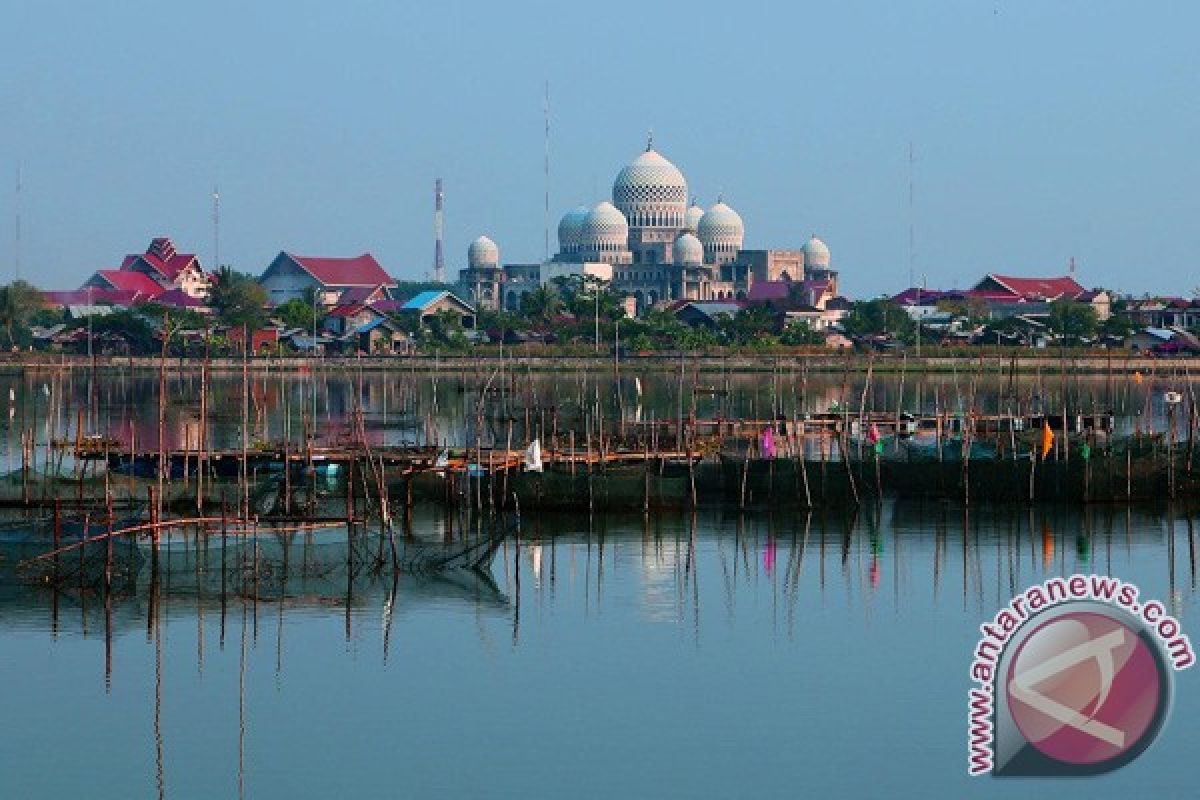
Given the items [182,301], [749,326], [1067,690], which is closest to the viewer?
[1067,690]

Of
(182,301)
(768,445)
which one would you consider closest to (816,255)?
(182,301)

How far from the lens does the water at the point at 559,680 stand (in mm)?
16766

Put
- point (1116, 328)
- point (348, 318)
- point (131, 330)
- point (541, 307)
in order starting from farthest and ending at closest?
point (541, 307)
point (348, 318)
point (1116, 328)
point (131, 330)

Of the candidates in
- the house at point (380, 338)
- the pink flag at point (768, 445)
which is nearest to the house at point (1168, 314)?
the house at point (380, 338)

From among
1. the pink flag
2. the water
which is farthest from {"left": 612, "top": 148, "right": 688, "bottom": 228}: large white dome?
the water

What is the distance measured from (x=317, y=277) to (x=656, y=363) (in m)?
42.8

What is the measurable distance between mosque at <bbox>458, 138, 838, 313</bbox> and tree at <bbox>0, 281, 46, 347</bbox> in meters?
36.4

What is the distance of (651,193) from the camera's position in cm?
13100

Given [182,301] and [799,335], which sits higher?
[182,301]

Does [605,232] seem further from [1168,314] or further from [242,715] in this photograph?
[242,715]

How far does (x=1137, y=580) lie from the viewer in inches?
1005

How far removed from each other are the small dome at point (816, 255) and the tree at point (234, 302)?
4711 cm

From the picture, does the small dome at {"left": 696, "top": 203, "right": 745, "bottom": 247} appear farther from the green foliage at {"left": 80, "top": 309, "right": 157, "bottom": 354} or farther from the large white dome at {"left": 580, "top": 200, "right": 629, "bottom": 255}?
the green foliage at {"left": 80, "top": 309, "right": 157, "bottom": 354}

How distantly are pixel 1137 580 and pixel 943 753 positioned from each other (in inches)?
348
